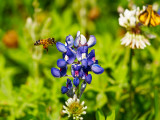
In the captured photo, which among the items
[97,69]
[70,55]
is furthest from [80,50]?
[97,69]

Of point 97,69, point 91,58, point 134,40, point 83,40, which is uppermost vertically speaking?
point 134,40

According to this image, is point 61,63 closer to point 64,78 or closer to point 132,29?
point 132,29

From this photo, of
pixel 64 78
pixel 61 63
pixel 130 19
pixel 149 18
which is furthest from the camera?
pixel 64 78

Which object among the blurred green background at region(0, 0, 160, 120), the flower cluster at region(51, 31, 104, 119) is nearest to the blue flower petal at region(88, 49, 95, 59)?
the flower cluster at region(51, 31, 104, 119)

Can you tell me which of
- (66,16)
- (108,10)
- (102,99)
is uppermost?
(108,10)

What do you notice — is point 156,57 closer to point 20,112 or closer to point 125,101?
point 125,101

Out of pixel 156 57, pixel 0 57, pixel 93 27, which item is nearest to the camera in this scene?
pixel 156 57

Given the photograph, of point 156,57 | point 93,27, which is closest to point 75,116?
point 156,57

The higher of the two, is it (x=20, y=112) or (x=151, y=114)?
(x=20, y=112)
